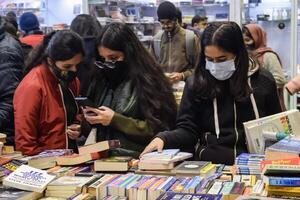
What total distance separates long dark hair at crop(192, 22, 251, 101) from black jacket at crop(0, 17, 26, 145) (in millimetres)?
1219

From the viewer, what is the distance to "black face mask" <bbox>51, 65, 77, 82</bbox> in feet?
10.00

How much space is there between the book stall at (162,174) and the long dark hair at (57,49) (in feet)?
2.25

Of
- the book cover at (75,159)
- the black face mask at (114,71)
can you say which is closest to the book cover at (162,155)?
the book cover at (75,159)

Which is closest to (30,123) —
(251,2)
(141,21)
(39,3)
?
(141,21)

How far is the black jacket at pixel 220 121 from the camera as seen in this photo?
2.75 meters

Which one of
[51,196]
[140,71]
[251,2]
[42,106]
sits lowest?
[51,196]

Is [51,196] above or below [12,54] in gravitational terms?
below

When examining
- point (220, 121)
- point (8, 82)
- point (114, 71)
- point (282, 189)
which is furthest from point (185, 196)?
point (8, 82)

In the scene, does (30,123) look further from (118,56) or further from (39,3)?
(39,3)

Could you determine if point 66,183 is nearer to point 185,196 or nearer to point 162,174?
point 162,174

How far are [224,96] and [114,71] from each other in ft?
2.23

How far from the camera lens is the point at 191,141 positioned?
2.87 meters

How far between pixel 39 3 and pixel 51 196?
22.5 ft

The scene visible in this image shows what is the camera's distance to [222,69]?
277cm
